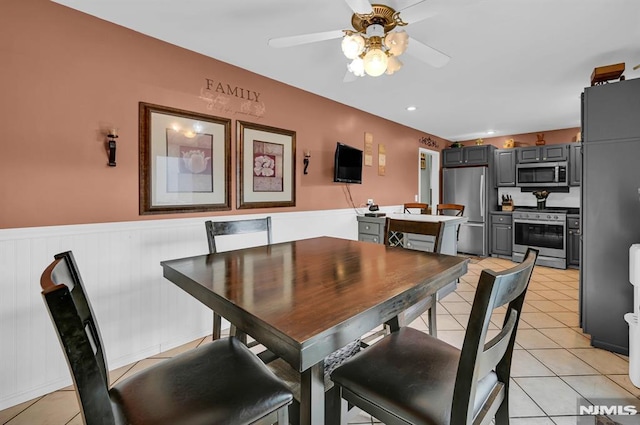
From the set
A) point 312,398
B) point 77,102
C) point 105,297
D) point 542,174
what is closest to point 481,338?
point 312,398

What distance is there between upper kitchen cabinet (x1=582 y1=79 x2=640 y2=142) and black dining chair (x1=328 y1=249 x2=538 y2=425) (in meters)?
2.18

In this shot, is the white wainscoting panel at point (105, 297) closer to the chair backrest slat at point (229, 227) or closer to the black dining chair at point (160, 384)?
the chair backrest slat at point (229, 227)

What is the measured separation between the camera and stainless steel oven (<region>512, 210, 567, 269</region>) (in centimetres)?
489

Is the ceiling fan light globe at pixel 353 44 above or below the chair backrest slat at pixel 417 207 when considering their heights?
above

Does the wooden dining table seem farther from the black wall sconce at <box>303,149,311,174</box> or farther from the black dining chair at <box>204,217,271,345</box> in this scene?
the black wall sconce at <box>303,149,311,174</box>

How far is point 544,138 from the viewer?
5617 millimetres

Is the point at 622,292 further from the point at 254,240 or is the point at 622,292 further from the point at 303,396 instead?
the point at 254,240

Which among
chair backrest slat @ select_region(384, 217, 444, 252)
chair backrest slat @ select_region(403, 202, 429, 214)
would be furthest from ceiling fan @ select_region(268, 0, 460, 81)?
chair backrest slat @ select_region(403, 202, 429, 214)

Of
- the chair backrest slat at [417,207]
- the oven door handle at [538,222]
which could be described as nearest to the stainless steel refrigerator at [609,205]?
the chair backrest slat at [417,207]

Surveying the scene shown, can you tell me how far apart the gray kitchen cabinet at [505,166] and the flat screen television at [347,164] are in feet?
10.9

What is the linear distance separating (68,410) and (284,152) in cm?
262

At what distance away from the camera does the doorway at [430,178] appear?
6.26 meters

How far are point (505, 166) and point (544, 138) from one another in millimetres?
847

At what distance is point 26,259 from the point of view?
1846 mm
